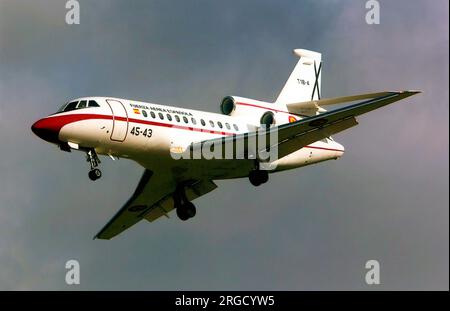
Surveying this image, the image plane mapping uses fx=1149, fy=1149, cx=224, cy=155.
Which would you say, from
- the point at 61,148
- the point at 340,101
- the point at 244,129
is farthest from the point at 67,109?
the point at 340,101

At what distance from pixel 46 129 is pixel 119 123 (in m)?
2.24

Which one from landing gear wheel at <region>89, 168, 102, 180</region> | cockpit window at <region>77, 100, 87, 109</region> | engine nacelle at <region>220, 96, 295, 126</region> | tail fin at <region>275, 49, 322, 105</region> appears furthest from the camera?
tail fin at <region>275, 49, 322, 105</region>

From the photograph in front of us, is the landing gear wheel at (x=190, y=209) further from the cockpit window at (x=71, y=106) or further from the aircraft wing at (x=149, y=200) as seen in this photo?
the cockpit window at (x=71, y=106)

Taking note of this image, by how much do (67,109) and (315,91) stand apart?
1220 centimetres

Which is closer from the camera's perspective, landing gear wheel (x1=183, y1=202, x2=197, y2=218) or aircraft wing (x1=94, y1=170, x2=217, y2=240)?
aircraft wing (x1=94, y1=170, x2=217, y2=240)

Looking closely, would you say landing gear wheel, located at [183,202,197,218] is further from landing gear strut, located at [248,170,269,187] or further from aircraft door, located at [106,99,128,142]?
aircraft door, located at [106,99,128,142]

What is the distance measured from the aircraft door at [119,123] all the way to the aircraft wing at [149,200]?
342 cm

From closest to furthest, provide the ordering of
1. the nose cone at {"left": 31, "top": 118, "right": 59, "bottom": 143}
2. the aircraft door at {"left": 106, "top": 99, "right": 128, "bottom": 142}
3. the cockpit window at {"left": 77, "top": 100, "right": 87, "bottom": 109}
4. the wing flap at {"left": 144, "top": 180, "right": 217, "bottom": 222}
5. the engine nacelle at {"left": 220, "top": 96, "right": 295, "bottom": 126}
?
the nose cone at {"left": 31, "top": 118, "right": 59, "bottom": 143}, the aircraft door at {"left": 106, "top": 99, "right": 128, "bottom": 142}, the cockpit window at {"left": 77, "top": 100, "right": 87, "bottom": 109}, the engine nacelle at {"left": 220, "top": 96, "right": 295, "bottom": 126}, the wing flap at {"left": 144, "top": 180, "right": 217, "bottom": 222}

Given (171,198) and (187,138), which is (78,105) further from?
(171,198)

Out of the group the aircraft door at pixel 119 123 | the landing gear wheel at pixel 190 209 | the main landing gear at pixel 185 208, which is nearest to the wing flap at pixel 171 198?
the main landing gear at pixel 185 208

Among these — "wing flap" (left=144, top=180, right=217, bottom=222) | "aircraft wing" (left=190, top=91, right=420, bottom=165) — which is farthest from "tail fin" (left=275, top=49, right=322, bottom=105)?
"aircraft wing" (left=190, top=91, right=420, bottom=165)

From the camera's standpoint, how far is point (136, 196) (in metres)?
40.7

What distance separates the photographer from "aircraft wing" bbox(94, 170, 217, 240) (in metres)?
39.6

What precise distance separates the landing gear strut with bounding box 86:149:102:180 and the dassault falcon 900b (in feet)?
0.10
